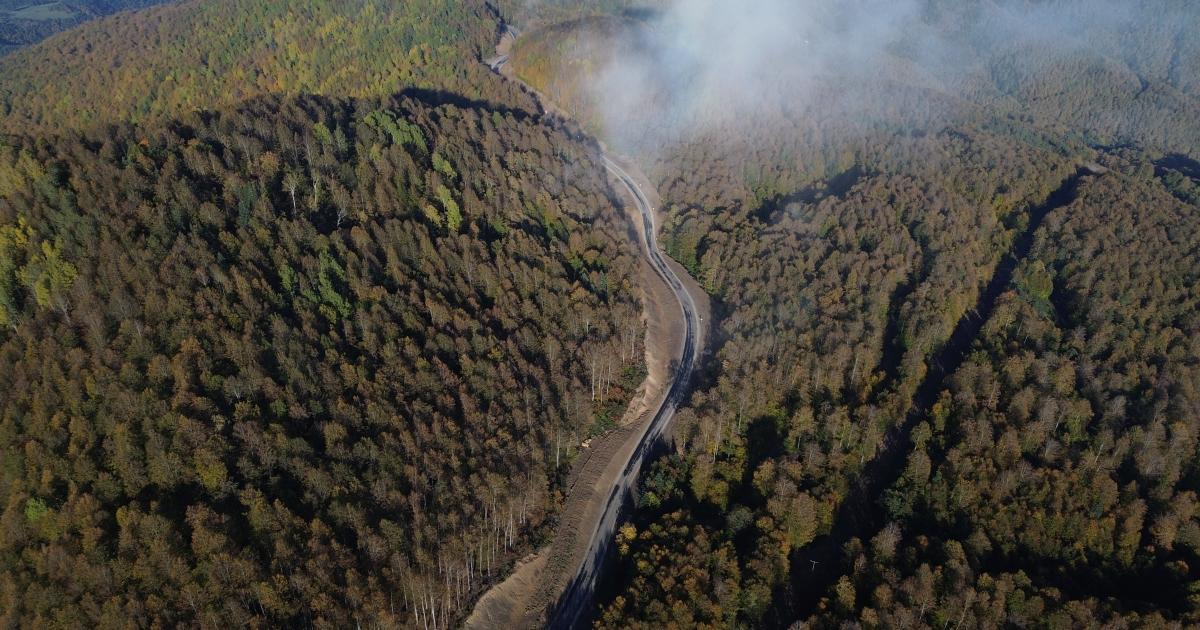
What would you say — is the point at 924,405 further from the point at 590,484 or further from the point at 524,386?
the point at 524,386

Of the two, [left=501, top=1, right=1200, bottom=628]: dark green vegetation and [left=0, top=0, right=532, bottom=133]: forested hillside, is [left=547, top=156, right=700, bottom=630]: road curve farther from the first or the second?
[left=0, top=0, right=532, bottom=133]: forested hillside

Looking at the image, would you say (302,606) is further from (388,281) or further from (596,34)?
(596,34)

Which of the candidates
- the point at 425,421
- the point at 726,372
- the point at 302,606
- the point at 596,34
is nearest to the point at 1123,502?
the point at 726,372

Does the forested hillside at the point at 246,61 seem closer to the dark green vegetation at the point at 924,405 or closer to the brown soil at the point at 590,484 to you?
the dark green vegetation at the point at 924,405

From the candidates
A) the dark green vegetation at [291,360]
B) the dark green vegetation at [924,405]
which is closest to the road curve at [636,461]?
the dark green vegetation at [924,405]

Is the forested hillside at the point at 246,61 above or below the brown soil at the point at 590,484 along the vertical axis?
above

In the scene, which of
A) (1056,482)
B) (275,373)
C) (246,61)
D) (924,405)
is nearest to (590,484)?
(275,373)
